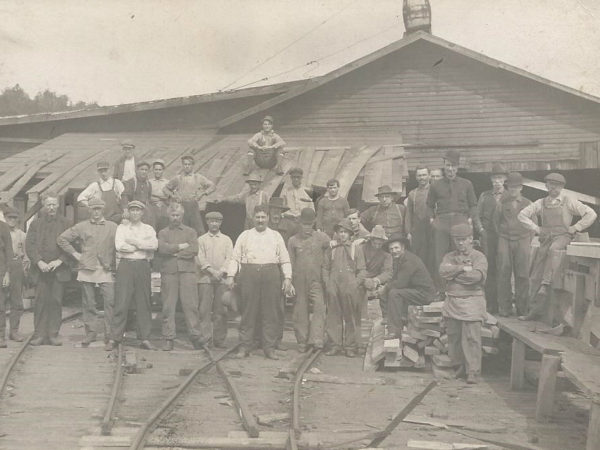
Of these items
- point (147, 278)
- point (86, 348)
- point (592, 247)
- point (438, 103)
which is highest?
point (438, 103)

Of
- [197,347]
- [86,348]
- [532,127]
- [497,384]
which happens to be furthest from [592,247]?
[532,127]

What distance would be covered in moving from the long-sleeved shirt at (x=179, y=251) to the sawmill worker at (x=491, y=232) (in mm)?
4243

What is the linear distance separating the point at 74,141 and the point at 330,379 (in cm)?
1205

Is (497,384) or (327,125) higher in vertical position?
(327,125)

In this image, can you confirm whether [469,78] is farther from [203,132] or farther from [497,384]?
[497,384]

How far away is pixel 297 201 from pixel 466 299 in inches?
153

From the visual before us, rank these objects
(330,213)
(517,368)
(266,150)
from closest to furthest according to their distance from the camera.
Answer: (517,368) < (330,213) < (266,150)

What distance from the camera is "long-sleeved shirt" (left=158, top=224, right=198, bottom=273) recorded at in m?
10.7

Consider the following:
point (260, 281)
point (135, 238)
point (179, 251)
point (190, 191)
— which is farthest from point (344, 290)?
point (190, 191)

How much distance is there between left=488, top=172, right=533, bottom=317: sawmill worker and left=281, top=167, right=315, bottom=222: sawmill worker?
9.90ft

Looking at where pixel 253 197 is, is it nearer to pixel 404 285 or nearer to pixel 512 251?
pixel 404 285

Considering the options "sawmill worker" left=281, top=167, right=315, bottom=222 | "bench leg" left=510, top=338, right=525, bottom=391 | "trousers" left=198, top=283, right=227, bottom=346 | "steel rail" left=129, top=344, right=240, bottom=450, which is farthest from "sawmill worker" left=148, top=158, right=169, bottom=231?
"bench leg" left=510, top=338, right=525, bottom=391

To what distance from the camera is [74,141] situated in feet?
61.6

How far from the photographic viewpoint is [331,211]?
11820mm
